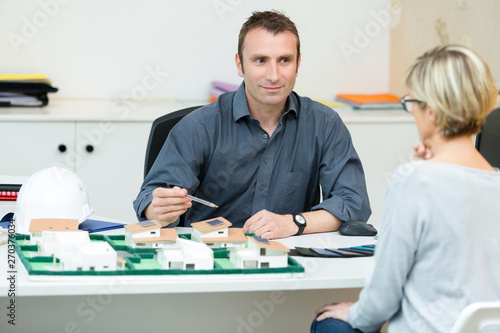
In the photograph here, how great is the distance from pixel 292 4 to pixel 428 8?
0.72 m

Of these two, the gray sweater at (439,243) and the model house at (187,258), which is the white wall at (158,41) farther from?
the gray sweater at (439,243)

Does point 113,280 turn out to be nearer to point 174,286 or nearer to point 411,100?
point 174,286

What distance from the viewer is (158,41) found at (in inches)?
142

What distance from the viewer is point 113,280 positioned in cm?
149

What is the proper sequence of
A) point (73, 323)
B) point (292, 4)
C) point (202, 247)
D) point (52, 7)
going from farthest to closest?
point (292, 4) → point (52, 7) → point (73, 323) → point (202, 247)

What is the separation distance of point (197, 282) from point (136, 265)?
0.16 meters

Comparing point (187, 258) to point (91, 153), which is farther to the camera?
point (91, 153)

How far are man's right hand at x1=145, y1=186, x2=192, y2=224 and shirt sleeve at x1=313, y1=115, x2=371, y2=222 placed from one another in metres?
0.46

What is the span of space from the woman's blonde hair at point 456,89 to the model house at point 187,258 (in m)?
0.58

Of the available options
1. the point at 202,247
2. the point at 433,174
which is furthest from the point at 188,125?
the point at 433,174

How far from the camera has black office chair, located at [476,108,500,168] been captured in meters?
2.34

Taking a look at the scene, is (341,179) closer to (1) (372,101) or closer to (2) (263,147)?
(2) (263,147)

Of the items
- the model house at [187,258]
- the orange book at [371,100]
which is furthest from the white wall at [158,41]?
the model house at [187,258]

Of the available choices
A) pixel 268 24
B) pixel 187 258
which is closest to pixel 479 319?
pixel 187 258
